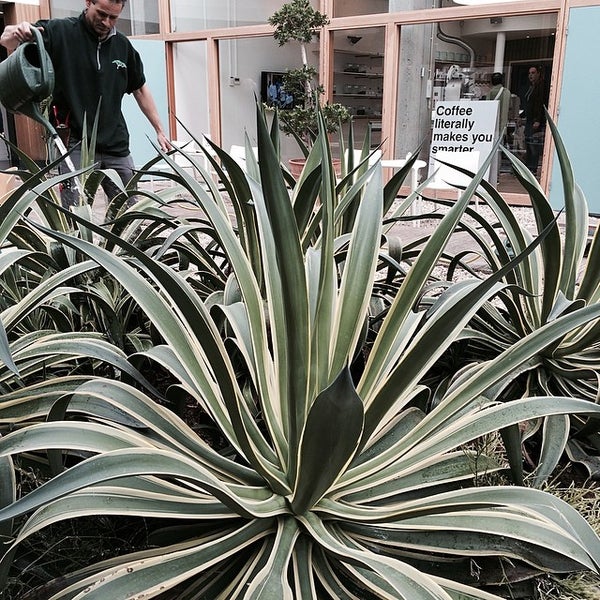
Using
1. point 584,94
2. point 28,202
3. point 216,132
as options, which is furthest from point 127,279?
point 216,132

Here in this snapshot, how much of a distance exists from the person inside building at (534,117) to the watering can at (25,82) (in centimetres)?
529

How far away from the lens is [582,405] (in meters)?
0.76

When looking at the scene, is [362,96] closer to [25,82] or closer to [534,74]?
[534,74]

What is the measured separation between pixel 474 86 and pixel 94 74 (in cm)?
454

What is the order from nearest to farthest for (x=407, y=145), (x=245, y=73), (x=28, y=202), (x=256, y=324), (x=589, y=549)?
(x=589, y=549) → (x=256, y=324) → (x=28, y=202) → (x=407, y=145) → (x=245, y=73)

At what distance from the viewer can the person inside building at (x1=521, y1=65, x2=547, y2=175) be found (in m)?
Answer: 5.98

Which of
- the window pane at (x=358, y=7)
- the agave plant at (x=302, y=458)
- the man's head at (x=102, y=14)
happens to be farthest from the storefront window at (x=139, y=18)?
the agave plant at (x=302, y=458)

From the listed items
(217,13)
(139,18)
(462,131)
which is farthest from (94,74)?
(139,18)

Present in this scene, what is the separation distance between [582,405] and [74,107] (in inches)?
107

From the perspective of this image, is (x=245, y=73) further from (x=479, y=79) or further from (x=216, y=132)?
(x=479, y=79)

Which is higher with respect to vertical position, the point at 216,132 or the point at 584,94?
the point at 584,94

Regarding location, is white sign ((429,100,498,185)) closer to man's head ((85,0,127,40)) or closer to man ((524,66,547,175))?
man ((524,66,547,175))

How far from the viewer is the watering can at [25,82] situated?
1537mm

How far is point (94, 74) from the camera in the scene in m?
2.89
